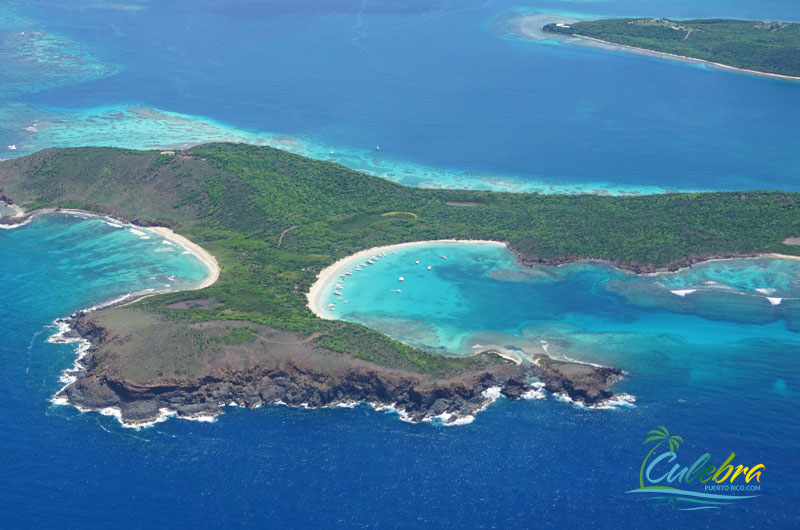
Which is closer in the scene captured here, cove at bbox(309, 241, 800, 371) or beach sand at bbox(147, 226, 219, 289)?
cove at bbox(309, 241, 800, 371)

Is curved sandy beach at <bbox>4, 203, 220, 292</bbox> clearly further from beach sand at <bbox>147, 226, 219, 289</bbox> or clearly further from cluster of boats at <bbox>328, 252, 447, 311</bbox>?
cluster of boats at <bbox>328, 252, 447, 311</bbox>

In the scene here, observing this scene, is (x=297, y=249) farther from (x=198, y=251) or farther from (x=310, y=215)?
(x=198, y=251)

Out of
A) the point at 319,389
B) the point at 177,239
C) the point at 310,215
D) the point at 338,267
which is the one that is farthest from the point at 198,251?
the point at 319,389

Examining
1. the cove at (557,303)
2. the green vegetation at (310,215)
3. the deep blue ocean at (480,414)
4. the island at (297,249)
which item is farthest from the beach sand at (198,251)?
the cove at (557,303)

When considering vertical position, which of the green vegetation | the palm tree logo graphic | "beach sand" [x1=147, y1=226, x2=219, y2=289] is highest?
the green vegetation

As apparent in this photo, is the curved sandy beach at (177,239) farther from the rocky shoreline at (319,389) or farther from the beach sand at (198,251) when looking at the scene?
the rocky shoreline at (319,389)

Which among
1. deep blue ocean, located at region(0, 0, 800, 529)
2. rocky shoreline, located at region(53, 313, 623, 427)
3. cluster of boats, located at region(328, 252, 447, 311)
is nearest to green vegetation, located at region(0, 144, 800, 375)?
cluster of boats, located at region(328, 252, 447, 311)
